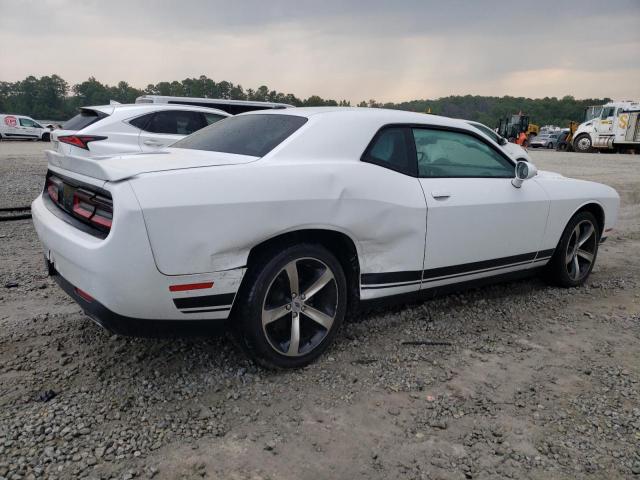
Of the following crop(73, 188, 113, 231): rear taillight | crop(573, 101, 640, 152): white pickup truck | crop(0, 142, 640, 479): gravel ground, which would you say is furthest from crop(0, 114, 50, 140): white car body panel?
crop(573, 101, 640, 152): white pickup truck

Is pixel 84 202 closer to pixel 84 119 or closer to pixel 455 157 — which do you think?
pixel 455 157

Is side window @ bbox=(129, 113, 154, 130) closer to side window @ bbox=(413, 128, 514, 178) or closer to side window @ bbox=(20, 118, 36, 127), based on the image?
side window @ bbox=(413, 128, 514, 178)

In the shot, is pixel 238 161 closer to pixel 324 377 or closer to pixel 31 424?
pixel 324 377

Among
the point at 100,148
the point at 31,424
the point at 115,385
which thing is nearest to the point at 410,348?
the point at 115,385

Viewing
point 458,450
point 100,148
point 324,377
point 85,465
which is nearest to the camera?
point 85,465

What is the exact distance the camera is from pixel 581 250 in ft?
15.2

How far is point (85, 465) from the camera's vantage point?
209 cm

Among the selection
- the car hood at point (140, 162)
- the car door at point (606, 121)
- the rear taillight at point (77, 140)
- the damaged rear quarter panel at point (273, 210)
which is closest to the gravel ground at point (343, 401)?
the damaged rear quarter panel at point (273, 210)

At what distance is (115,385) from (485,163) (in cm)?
294

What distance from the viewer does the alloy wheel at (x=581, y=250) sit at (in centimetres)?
453

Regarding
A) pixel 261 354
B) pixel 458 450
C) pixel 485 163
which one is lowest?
pixel 458 450

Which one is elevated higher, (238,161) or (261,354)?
(238,161)

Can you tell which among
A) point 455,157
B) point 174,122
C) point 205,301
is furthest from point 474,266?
point 174,122

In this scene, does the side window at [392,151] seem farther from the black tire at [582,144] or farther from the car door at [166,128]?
the black tire at [582,144]
